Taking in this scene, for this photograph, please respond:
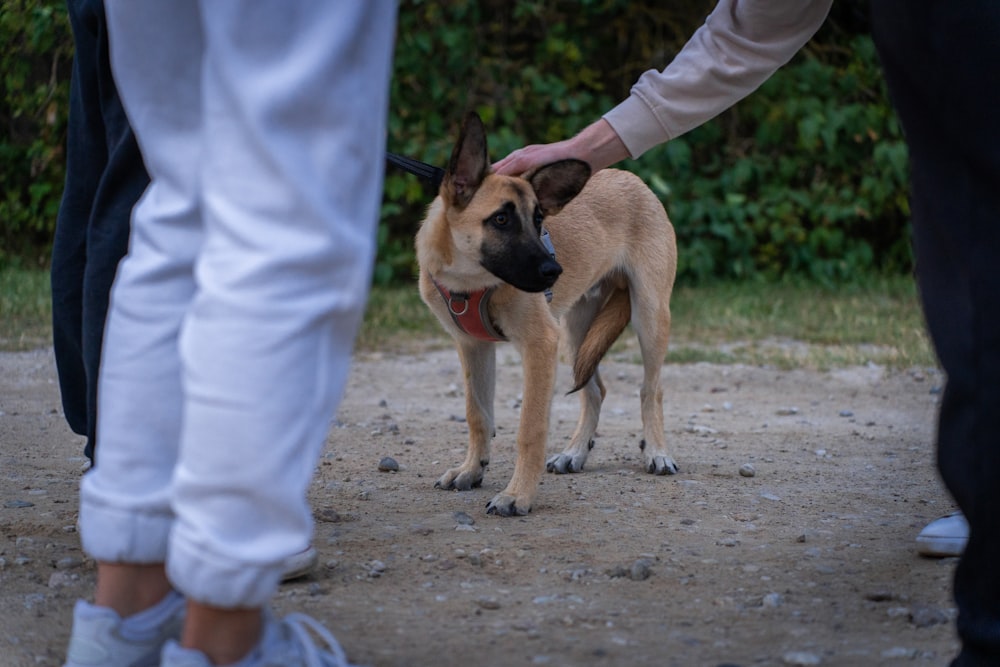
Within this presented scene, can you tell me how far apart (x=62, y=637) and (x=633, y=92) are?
184 centimetres

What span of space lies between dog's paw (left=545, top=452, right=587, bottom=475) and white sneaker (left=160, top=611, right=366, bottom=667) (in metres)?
2.19

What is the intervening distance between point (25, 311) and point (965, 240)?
5.75 m

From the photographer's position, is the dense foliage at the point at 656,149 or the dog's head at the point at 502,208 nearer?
the dog's head at the point at 502,208

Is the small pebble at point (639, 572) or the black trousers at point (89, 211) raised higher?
the black trousers at point (89, 211)

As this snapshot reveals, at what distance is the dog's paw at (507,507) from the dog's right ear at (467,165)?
94 centimetres

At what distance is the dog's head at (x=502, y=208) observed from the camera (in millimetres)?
3295

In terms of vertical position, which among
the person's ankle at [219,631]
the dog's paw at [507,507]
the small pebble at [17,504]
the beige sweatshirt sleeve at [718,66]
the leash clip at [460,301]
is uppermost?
the beige sweatshirt sleeve at [718,66]

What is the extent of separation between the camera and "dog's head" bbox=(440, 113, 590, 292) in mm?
3295

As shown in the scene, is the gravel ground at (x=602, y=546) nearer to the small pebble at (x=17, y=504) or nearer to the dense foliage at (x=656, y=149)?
the small pebble at (x=17, y=504)

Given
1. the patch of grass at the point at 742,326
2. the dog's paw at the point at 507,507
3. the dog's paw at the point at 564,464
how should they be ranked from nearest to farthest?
the dog's paw at the point at 507,507 < the dog's paw at the point at 564,464 < the patch of grass at the point at 742,326

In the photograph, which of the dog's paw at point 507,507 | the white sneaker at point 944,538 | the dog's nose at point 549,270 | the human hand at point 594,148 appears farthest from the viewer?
the dog's nose at point 549,270

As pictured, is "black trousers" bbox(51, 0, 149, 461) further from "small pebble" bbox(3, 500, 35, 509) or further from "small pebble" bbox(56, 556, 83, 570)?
"small pebble" bbox(3, 500, 35, 509)

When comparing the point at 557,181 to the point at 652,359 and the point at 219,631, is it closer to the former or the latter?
the point at 652,359

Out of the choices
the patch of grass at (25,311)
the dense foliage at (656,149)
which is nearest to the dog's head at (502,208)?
the patch of grass at (25,311)
